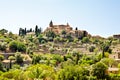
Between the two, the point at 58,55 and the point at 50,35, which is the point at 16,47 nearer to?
the point at 58,55

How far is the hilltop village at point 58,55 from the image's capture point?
153 feet

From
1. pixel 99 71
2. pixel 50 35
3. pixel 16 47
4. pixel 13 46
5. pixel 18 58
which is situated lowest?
pixel 18 58

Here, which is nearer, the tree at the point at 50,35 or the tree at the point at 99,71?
the tree at the point at 99,71

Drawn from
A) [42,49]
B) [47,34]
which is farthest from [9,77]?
[47,34]

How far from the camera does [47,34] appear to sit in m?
110

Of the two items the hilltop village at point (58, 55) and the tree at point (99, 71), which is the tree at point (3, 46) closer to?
the hilltop village at point (58, 55)

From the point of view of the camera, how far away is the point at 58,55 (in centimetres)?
8306

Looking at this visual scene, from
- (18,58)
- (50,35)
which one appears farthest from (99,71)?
(50,35)

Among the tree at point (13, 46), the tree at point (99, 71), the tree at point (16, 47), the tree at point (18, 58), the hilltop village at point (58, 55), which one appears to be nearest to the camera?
the tree at point (99, 71)

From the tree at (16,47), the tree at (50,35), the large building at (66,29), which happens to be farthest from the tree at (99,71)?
the large building at (66,29)

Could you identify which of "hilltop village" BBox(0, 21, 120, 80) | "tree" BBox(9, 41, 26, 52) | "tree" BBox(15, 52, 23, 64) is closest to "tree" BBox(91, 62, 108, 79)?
"hilltop village" BBox(0, 21, 120, 80)

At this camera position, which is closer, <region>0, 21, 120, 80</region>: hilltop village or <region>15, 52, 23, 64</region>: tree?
<region>0, 21, 120, 80</region>: hilltop village

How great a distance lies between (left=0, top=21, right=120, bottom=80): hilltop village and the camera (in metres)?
46.5

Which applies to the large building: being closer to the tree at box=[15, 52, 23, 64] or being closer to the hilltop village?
the hilltop village
